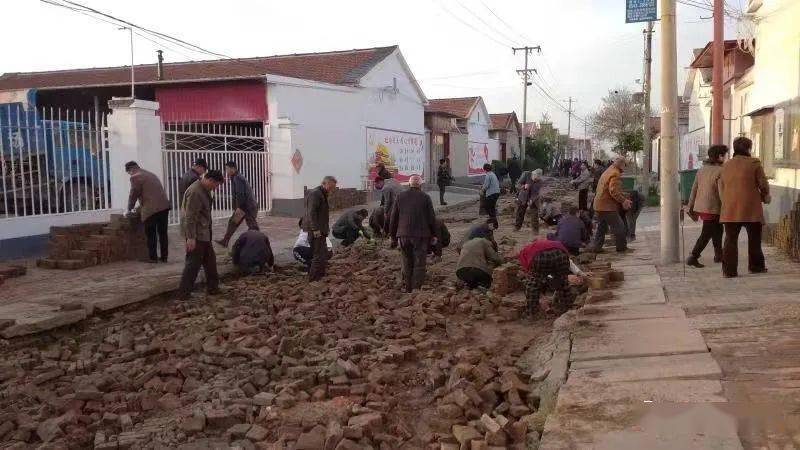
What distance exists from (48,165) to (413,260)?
6.02 meters

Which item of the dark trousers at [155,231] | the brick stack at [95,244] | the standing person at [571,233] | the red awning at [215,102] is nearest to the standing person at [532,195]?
the standing person at [571,233]

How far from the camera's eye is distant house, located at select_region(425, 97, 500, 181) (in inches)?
1366

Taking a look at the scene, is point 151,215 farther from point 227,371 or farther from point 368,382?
point 368,382

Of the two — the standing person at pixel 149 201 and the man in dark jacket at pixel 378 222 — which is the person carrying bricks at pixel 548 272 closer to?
the standing person at pixel 149 201

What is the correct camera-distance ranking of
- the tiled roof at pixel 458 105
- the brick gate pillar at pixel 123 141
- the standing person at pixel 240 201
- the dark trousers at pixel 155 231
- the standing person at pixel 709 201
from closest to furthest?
1. the standing person at pixel 709 201
2. the dark trousers at pixel 155 231
3. the standing person at pixel 240 201
4. the brick gate pillar at pixel 123 141
5. the tiled roof at pixel 458 105

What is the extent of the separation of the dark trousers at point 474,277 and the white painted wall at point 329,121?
32.1 ft

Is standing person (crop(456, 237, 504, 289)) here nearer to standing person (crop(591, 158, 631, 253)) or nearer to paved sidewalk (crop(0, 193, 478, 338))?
standing person (crop(591, 158, 631, 253))

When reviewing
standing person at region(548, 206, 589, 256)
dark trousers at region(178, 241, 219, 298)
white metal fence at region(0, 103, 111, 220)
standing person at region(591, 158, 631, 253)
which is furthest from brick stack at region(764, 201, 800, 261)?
white metal fence at region(0, 103, 111, 220)

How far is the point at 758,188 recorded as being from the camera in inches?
283

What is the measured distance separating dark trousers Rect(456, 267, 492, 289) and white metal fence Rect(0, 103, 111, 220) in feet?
21.2

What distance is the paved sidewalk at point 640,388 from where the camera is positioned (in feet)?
11.3

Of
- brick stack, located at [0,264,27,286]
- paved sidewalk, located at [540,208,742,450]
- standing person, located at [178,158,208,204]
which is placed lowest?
paved sidewalk, located at [540,208,742,450]

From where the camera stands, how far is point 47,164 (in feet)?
34.8

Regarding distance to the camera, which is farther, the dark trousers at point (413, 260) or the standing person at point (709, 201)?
the dark trousers at point (413, 260)
